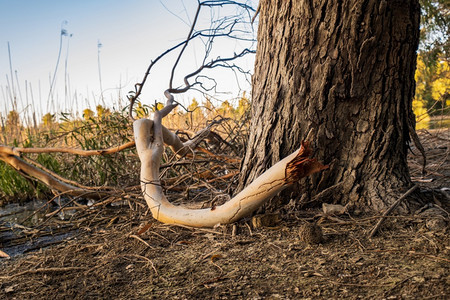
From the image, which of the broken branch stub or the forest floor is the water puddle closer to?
the forest floor

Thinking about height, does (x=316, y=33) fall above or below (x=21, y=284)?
above

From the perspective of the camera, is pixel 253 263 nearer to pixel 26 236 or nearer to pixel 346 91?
pixel 346 91

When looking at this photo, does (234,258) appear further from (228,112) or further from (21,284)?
(228,112)

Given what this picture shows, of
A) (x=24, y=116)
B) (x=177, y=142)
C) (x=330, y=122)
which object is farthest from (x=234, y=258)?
(x=24, y=116)

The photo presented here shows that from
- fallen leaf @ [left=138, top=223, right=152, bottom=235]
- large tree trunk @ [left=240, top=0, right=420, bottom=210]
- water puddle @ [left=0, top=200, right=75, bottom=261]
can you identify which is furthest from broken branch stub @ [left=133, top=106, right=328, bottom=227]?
water puddle @ [left=0, top=200, right=75, bottom=261]

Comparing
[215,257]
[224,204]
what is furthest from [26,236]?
[215,257]

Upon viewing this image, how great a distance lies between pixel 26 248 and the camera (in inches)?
107

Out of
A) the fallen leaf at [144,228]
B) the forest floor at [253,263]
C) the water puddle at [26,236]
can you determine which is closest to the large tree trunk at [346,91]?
the forest floor at [253,263]

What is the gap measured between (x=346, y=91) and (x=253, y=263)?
1.12 metres

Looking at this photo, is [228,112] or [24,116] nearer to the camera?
[228,112]

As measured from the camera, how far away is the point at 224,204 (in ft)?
7.55

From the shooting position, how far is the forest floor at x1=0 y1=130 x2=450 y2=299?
155 cm

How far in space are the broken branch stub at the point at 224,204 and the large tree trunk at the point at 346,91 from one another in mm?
292

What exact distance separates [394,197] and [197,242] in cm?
118
